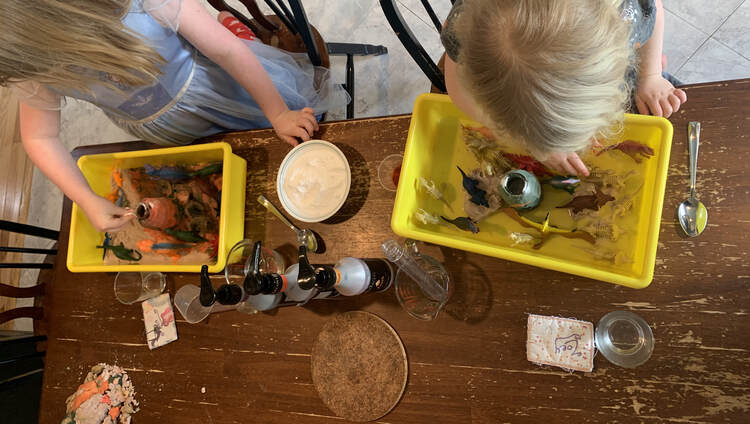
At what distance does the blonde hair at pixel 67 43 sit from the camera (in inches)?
30.1

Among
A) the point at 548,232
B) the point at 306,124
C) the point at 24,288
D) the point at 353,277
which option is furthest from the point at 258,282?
the point at 24,288

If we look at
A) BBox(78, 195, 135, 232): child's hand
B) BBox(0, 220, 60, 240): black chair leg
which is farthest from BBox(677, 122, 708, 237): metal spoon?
BBox(0, 220, 60, 240): black chair leg

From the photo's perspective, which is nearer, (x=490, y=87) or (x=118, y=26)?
(x=490, y=87)

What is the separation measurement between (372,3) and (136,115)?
1204 millimetres

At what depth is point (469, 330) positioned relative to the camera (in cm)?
90

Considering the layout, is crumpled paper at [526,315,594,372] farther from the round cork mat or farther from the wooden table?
the round cork mat

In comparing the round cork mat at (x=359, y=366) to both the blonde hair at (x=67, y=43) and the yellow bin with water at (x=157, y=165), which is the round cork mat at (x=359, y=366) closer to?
the yellow bin with water at (x=157, y=165)

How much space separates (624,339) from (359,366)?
564mm

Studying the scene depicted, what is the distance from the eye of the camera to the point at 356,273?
35.2 inches

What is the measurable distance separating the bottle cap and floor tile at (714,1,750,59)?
131 centimetres

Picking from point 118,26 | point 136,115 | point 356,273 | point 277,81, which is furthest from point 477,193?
point 136,115

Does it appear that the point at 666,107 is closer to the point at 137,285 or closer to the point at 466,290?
the point at 466,290

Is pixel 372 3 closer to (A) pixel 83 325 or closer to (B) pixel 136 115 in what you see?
(B) pixel 136 115

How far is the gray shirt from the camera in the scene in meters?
0.81
